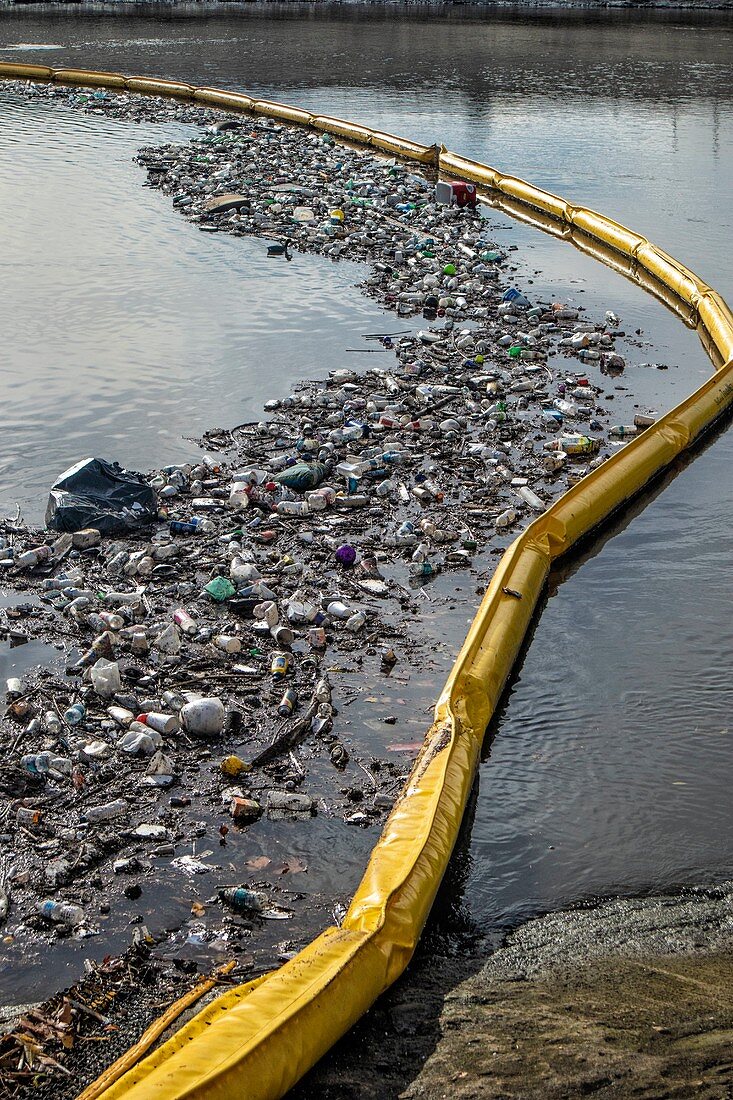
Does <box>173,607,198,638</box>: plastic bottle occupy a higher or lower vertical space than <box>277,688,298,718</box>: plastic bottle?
higher

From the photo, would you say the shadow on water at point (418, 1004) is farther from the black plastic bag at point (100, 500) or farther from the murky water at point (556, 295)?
the black plastic bag at point (100, 500)

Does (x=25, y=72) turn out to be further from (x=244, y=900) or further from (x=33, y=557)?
(x=244, y=900)

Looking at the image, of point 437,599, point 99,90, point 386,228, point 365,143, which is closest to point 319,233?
point 386,228

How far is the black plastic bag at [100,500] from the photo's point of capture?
712 centimetres

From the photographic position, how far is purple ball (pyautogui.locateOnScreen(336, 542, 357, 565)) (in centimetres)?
690

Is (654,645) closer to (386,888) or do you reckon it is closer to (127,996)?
(386,888)

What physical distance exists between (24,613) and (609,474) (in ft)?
13.9

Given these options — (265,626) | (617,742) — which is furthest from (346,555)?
(617,742)

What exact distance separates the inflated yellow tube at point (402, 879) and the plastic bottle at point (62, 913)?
35.8 inches

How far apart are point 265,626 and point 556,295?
7.67 m

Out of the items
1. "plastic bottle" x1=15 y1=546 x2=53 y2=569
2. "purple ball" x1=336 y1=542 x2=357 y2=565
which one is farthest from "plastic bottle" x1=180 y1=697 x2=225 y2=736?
"plastic bottle" x1=15 y1=546 x2=53 y2=569

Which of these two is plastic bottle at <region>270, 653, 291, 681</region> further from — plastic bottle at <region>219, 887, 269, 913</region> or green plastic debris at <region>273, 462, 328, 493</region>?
green plastic debris at <region>273, 462, 328, 493</region>

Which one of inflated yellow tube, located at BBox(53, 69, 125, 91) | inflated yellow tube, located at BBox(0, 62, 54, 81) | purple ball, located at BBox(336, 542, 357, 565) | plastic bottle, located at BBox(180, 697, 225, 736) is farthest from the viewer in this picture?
inflated yellow tube, located at BBox(0, 62, 54, 81)

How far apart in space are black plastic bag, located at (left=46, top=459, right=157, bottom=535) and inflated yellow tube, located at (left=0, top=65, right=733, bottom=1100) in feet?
8.37
